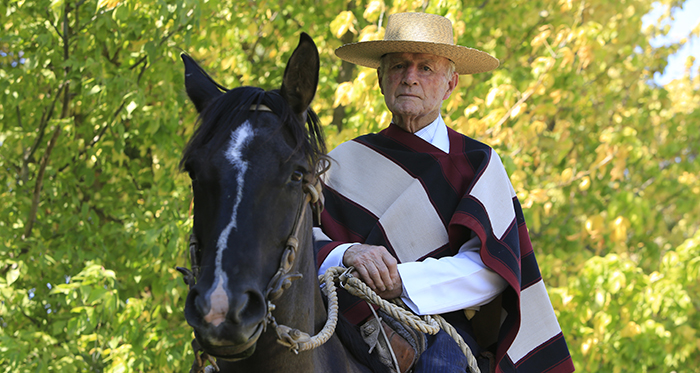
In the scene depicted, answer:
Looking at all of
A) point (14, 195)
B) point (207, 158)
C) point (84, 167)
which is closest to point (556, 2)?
point (84, 167)

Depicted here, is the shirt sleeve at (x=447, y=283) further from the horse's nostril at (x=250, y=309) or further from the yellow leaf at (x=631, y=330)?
the yellow leaf at (x=631, y=330)

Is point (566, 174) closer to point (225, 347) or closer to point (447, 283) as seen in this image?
point (447, 283)

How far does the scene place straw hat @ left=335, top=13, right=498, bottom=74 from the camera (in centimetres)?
285

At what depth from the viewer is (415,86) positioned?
284 centimetres

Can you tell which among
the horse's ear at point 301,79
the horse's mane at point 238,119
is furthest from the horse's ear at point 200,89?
the horse's ear at point 301,79

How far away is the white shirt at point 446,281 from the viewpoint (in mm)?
2359

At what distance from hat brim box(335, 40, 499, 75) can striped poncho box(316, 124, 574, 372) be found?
1.36 ft

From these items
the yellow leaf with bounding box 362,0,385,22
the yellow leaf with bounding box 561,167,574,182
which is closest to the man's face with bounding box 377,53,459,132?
the yellow leaf with bounding box 362,0,385,22

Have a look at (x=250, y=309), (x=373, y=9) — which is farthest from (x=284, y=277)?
(x=373, y=9)

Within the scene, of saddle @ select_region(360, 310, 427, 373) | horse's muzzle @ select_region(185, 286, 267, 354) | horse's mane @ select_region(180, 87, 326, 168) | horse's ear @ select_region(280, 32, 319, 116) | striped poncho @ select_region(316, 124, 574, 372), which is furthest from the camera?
striped poncho @ select_region(316, 124, 574, 372)

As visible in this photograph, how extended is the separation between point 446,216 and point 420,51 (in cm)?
82

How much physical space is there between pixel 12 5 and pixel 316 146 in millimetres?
3942

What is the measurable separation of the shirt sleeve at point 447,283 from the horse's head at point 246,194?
70 cm

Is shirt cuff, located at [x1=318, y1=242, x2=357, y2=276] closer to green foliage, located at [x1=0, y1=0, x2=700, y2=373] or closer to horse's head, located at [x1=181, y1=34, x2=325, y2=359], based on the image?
horse's head, located at [x1=181, y1=34, x2=325, y2=359]
